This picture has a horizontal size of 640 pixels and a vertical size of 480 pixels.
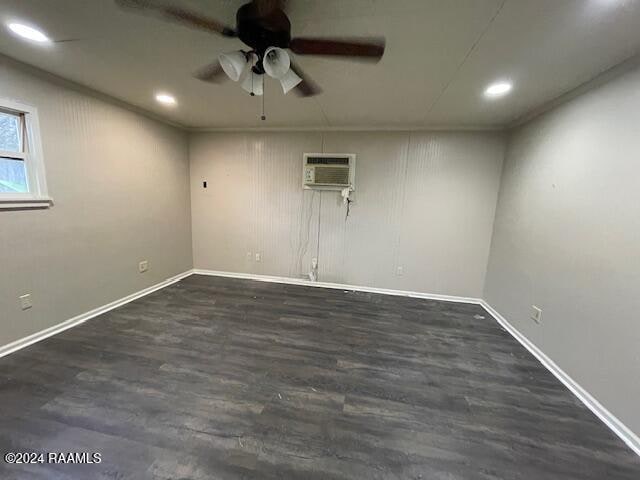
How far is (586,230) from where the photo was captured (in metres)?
1.88

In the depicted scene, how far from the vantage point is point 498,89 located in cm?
216

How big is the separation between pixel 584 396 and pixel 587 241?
1.09m

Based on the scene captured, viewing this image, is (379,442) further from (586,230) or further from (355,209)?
(355,209)

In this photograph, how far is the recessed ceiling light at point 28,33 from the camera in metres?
1.56

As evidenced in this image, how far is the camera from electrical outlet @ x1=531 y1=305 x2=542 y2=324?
2.31m

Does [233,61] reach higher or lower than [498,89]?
lower

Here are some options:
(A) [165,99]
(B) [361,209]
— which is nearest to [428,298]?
(B) [361,209]

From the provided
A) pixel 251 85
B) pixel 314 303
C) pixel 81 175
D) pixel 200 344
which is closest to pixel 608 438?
pixel 314 303

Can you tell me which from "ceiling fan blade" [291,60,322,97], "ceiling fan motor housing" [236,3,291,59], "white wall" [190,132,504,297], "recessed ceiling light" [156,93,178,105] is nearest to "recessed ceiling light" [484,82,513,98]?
"white wall" [190,132,504,297]

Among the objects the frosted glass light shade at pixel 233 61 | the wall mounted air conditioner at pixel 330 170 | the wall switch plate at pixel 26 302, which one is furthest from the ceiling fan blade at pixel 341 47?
the wall switch plate at pixel 26 302

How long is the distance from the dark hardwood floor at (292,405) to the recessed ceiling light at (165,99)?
7.59 ft

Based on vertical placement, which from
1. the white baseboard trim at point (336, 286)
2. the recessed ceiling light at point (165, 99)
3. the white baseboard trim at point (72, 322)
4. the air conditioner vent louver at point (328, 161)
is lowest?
the white baseboard trim at point (72, 322)

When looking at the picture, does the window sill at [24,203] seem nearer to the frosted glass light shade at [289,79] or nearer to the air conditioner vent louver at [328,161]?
the frosted glass light shade at [289,79]

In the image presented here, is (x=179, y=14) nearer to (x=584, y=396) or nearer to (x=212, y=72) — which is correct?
(x=212, y=72)
